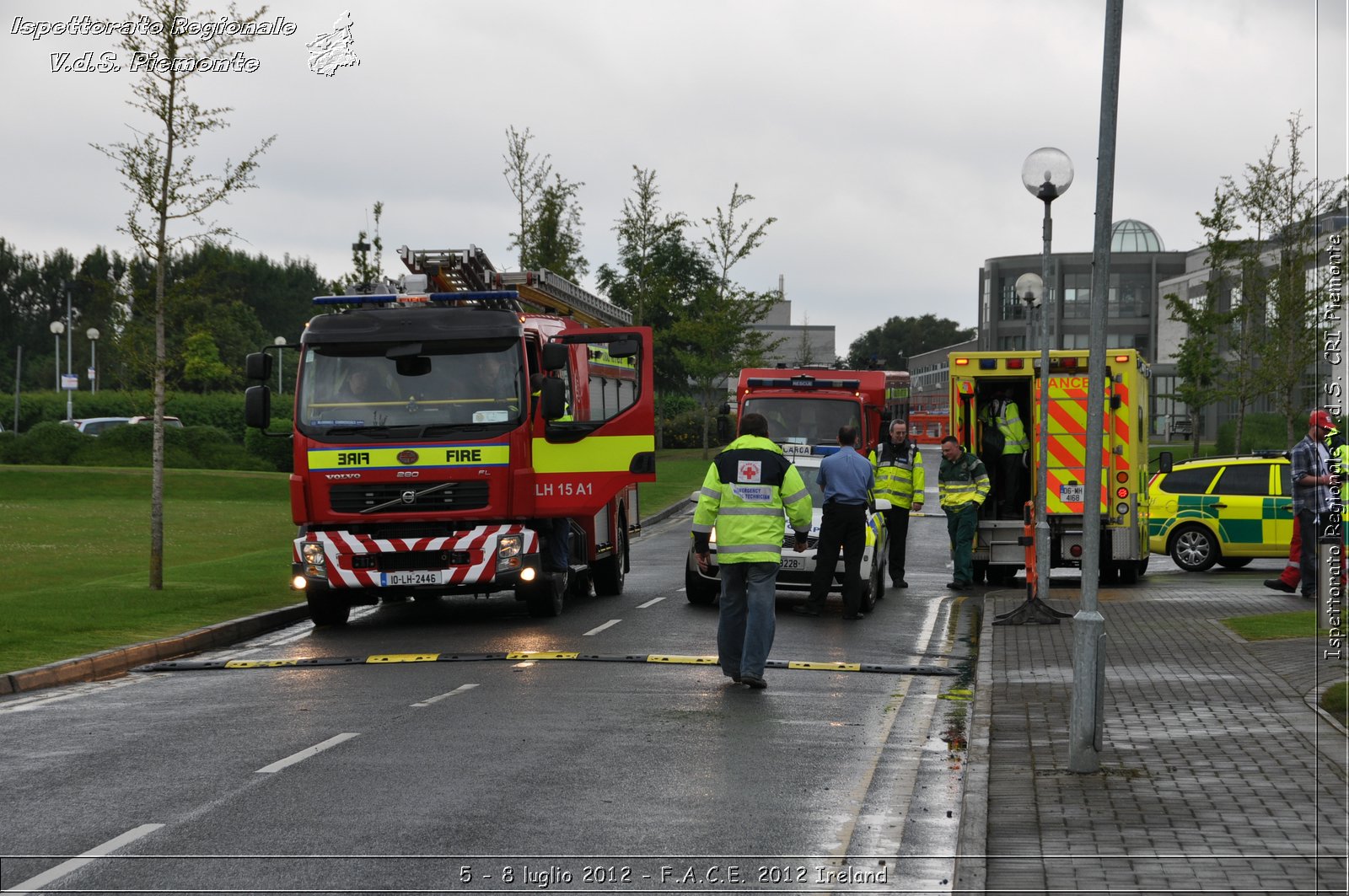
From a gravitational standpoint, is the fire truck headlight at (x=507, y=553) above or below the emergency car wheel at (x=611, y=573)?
above

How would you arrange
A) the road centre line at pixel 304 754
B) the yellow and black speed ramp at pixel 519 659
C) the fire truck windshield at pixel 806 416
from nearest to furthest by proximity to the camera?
the road centre line at pixel 304 754 → the yellow and black speed ramp at pixel 519 659 → the fire truck windshield at pixel 806 416

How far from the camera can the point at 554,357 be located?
50.8ft

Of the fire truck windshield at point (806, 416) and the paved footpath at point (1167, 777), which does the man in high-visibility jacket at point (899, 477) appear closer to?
the fire truck windshield at point (806, 416)

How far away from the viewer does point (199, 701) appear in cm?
1118

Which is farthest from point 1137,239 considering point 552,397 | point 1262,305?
point 552,397

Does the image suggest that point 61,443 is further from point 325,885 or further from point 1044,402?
point 325,885

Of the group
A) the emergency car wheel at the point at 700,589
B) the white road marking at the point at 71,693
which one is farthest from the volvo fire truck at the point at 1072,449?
the white road marking at the point at 71,693

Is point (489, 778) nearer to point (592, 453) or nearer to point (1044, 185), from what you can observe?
point (592, 453)

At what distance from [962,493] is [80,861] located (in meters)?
14.3

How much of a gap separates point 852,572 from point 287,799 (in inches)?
376

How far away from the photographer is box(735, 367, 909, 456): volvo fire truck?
80.1ft

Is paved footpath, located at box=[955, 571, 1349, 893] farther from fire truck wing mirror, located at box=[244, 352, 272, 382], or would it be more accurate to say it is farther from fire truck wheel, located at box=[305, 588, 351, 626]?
fire truck wing mirror, located at box=[244, 352, 272, 382]

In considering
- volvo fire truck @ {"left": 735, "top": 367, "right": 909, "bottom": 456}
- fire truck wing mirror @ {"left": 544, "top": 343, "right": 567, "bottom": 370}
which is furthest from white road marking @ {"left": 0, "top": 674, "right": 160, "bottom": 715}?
volvo fire truck @ {"left": 735, "top": 367, "right": 909, "bottom": 456}

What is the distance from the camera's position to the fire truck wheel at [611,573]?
19.1 meters
